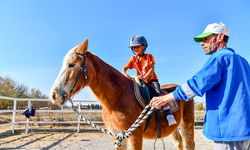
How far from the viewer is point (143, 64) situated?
4629 millimetres

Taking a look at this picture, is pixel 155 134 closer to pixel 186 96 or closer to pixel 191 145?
pixel 191 145

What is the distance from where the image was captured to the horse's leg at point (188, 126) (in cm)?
501

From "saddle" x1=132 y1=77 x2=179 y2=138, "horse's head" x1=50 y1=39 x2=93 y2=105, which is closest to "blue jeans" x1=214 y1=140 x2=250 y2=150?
"saddle" x1=132 y1=77 x2=179 y2=138

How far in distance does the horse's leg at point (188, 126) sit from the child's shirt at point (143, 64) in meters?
1.08

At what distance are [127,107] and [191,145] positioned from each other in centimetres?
194

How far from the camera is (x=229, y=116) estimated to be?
212cm

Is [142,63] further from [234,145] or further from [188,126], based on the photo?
[234,145]

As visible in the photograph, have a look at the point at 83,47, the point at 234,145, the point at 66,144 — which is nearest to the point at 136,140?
the point at 83,47

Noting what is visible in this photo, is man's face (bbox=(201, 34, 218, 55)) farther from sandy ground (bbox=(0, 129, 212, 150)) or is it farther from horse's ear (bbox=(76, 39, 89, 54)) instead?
sandy ground (bbox=(0, 129, 212, 150))

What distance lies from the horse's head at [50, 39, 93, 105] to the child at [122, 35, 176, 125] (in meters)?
Result: 1.02

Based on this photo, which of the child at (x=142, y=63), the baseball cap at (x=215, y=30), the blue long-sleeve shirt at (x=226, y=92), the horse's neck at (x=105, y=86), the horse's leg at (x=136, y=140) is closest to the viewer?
the blue long-sleeve shirt at (x=226, y=92)

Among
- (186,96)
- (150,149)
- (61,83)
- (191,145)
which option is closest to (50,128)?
(150,149)

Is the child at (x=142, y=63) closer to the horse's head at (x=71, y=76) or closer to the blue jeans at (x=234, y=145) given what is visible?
the horse's head at (x=71, y=76)

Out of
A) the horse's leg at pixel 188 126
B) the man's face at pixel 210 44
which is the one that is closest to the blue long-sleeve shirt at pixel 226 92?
the man's face at pixel 210 44
